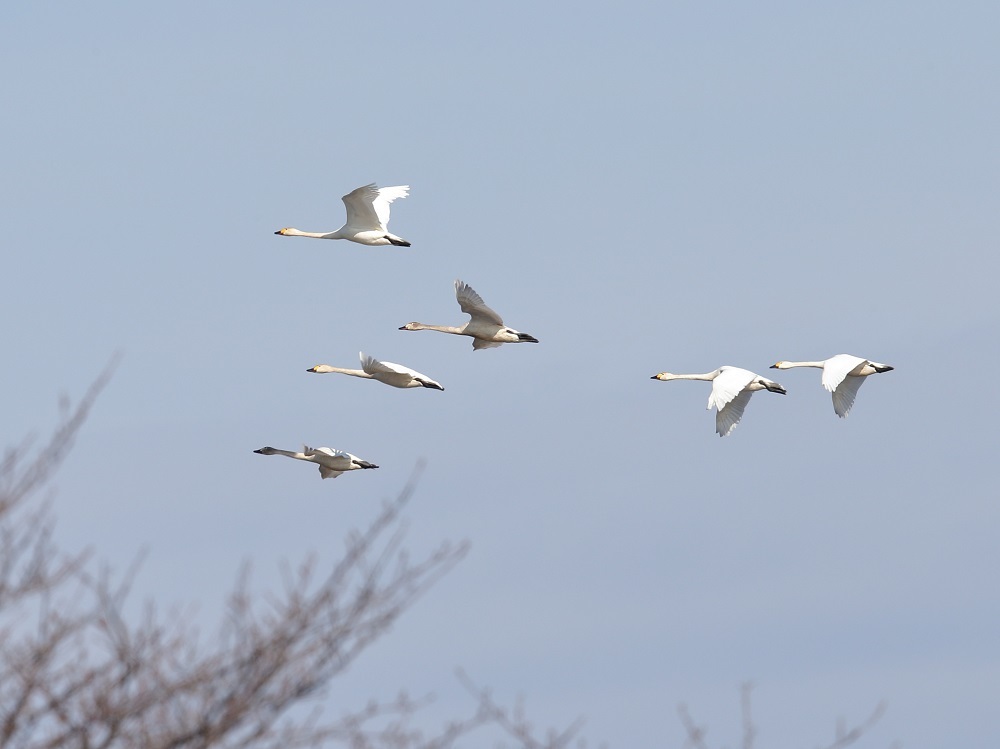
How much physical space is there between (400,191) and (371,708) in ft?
88.3

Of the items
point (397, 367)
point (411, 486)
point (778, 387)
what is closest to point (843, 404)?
point (778, 387)

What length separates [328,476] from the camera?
3778cm

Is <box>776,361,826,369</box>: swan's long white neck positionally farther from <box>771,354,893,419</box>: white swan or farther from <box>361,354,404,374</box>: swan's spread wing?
<box>361,354,404,374</box>: swan's spread wing

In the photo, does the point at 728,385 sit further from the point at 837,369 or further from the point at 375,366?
the point at 375,366

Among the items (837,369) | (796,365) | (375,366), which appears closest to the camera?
(375,366)

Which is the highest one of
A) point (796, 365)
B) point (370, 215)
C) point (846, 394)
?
point (370, 215)

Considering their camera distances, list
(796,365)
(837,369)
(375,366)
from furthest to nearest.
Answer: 1. (796,365)
2. (837,369)
3. (375,366)

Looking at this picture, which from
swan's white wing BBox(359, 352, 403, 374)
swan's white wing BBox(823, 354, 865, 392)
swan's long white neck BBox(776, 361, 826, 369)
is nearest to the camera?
swan's white wing BBox(359, 352, 403, 374)

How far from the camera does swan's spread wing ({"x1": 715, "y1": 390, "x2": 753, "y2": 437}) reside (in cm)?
3859

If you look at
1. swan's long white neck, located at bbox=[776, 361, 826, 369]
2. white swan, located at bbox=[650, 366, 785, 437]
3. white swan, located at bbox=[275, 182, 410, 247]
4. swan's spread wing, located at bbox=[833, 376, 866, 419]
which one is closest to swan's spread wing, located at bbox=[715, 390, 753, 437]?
white swan, located at bbox=[650, 366, 785, 437]

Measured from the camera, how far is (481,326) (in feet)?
121

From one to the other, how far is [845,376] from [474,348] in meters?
7.23

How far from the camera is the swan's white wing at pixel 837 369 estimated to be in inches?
1500

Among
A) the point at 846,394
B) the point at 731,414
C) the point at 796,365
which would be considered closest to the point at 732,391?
the point at 731,414
